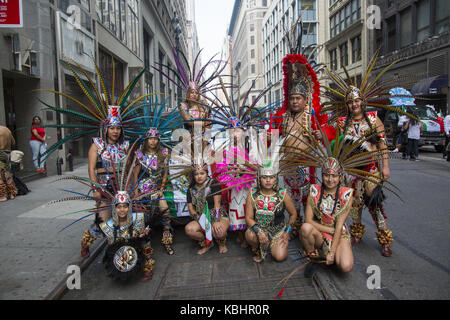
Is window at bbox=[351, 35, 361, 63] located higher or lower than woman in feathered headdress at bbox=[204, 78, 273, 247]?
higher

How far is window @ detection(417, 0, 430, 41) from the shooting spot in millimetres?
18891

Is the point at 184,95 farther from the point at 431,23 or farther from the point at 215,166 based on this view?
the point at 431,23

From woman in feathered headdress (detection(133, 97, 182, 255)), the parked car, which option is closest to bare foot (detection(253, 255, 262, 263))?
woman in feathered headdress (detection(133, 97, 182, 255))

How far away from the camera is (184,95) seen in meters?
5.30

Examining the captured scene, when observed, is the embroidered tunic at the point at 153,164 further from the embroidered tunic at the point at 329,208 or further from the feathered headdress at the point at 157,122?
the embroidered tunic at the point at 329,208

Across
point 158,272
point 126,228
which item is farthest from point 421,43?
point 126,228

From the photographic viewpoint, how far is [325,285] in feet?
9.61

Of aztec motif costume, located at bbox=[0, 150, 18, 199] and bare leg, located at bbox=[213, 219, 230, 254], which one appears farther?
aztec motif costume, located at bbox=[0, 150, 18, 199]

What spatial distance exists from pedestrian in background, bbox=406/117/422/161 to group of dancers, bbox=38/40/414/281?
27.1ft

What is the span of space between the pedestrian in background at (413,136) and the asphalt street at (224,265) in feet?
22.0

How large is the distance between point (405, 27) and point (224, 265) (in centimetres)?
2457

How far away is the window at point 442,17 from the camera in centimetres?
1713

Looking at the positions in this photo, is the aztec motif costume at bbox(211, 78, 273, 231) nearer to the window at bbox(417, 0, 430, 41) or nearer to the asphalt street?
the asphalt street

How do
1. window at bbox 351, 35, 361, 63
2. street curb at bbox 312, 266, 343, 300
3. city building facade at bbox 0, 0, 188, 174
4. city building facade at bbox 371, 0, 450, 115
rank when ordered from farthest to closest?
window at bbox 351, 35, 361, 63
city building facade at bbox 371, 0, 450, 115
city building facade at bbox 0, 0, 188, 174
street curb at bbox 312, 266, 343, 300
